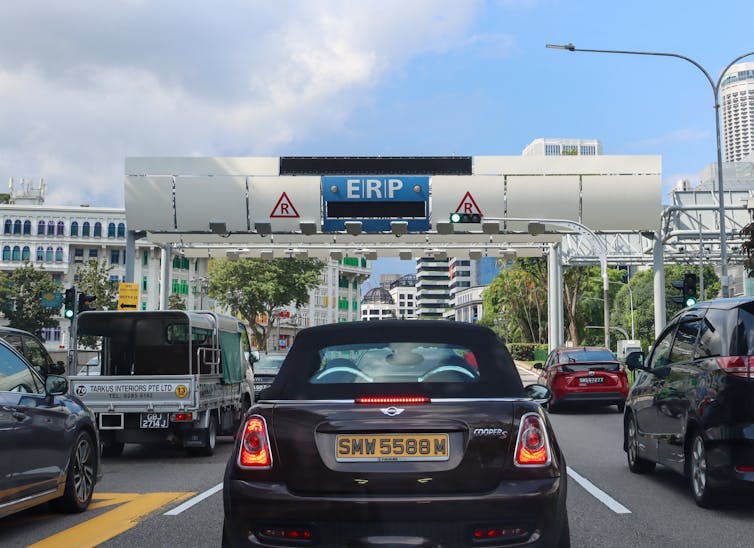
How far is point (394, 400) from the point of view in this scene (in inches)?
191

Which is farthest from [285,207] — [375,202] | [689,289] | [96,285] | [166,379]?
[96,285]

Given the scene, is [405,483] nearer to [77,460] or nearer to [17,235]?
[77,460]

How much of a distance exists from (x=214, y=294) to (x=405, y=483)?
59947mm

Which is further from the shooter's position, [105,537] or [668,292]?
[668,292]

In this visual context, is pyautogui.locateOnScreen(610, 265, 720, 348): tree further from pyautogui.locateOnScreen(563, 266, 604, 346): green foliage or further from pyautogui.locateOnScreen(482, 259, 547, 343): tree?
pyautogui.locateOnScreen(482, 259, 547, 343): tree

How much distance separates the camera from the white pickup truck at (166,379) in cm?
1320

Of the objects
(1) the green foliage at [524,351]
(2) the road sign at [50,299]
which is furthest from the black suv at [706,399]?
(1) the green foliage at [524,351]

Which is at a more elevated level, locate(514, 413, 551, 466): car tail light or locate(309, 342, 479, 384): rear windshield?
locate(309, 342, 479, 384): rear windshield

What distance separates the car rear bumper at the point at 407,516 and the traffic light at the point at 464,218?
78.2 feet

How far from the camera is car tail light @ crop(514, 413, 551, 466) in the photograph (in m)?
4.78

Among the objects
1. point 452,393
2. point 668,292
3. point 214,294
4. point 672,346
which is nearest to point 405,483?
point 452,393

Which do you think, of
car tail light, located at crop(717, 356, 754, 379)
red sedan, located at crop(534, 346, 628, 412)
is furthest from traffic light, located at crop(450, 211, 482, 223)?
car tail light, located at crop(717, 356, 754, 379)

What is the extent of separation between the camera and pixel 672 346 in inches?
393

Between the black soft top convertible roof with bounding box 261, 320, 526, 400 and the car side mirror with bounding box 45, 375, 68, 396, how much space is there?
3.34 meters
